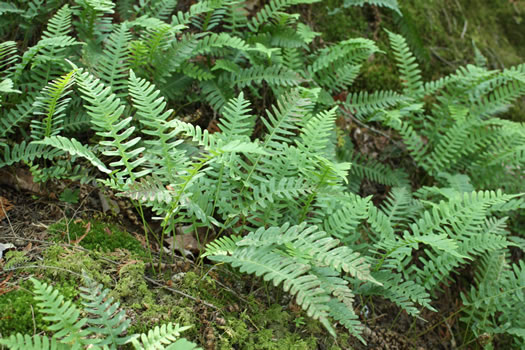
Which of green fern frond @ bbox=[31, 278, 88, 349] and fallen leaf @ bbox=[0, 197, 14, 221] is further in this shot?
fallen leaf @ bbox=[0, 197, 14, 221]

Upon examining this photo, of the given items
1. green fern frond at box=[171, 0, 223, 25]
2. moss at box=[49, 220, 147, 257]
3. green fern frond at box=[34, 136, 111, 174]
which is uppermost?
green fern frond at box=[171, 0, 223, 25]

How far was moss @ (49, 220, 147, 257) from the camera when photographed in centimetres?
252

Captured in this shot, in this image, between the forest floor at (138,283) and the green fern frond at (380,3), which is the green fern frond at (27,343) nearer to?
the forest floor at (138,283)

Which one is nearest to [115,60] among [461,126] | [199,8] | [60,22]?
[60,22]

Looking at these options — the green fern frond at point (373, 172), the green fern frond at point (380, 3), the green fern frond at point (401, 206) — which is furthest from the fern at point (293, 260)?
the green fern frond at point (380, 3)

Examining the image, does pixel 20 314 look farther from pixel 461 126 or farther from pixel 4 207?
pixel 461 126

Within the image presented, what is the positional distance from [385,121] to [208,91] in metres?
1.52

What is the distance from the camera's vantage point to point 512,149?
12.4ft

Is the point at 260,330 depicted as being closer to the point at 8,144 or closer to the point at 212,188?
the point at 212,188

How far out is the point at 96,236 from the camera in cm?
257

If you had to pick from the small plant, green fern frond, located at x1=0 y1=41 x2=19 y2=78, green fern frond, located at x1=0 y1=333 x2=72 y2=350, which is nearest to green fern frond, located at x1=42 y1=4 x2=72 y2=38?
green fern frond, located at x1=0 y1=41 x2=19 y2=78

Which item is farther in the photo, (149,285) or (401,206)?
(401,206)

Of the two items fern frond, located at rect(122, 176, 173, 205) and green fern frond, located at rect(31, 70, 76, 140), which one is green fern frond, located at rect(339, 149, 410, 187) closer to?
fern frond, located at rect(122, 176, 173, 205)

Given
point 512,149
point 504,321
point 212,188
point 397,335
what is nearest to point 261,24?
point 212,188
